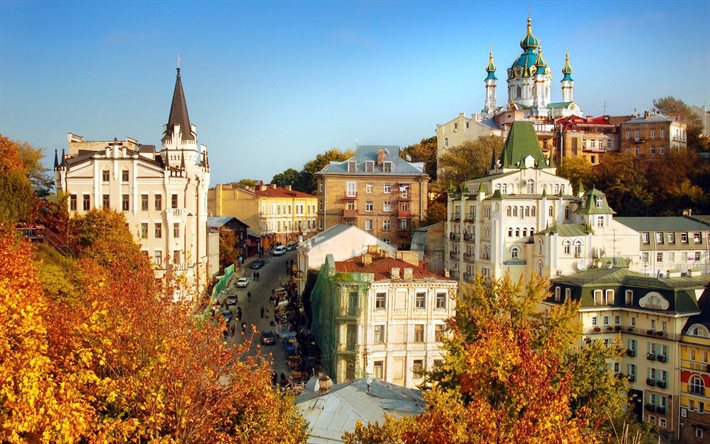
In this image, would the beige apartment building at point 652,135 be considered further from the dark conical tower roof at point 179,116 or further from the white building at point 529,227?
the dark conical tower roof at point 179,116

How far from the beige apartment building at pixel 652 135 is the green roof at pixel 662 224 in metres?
21.5

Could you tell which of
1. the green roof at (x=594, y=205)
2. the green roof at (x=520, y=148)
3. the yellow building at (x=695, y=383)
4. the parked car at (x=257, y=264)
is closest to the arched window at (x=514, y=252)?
the green roof at (x=594, y=205)

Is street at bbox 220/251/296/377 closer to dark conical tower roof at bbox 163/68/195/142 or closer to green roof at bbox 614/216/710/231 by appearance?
dark conical tower roof at bbox 163/68/195/142

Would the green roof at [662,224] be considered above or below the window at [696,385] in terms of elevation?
above

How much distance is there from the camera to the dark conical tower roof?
57375 mm

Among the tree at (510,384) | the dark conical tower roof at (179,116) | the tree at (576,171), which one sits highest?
the dark conical tower roof at (179,116)

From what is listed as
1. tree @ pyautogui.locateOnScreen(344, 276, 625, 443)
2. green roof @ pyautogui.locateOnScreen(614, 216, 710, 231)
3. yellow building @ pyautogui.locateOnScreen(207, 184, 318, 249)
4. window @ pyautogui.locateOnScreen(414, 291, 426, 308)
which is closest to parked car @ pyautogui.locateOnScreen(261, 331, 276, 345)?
window @ pyautogui.locateOnScreen(414, 291, 426, 308)

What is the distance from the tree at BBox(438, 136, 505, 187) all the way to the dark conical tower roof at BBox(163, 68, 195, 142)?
33375mm

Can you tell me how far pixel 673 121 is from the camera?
88.0 m

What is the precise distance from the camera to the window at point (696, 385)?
143ft

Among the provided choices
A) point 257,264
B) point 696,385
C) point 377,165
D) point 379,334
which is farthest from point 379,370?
point 257,264

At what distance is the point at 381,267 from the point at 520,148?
28.9 m

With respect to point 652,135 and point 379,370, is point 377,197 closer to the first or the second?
point 379,370

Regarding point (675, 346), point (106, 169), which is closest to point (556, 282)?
point (675, 346)
